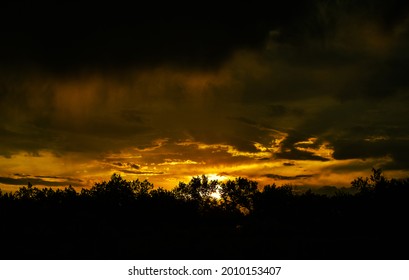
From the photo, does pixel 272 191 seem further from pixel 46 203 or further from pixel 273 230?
pixel 46 203

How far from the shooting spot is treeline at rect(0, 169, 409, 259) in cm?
4275

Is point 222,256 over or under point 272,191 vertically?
under

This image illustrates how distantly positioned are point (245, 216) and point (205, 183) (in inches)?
614

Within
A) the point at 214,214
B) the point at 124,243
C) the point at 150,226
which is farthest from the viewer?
the point at 214,214

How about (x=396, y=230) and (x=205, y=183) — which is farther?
(x=205, y=183)

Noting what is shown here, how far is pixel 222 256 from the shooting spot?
126ft

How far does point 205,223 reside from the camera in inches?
3162

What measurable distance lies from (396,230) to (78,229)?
39.3 meters

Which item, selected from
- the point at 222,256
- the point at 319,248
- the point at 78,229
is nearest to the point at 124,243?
the point at 78,229

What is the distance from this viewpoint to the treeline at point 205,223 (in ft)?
140

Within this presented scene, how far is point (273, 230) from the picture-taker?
62.2 metres
